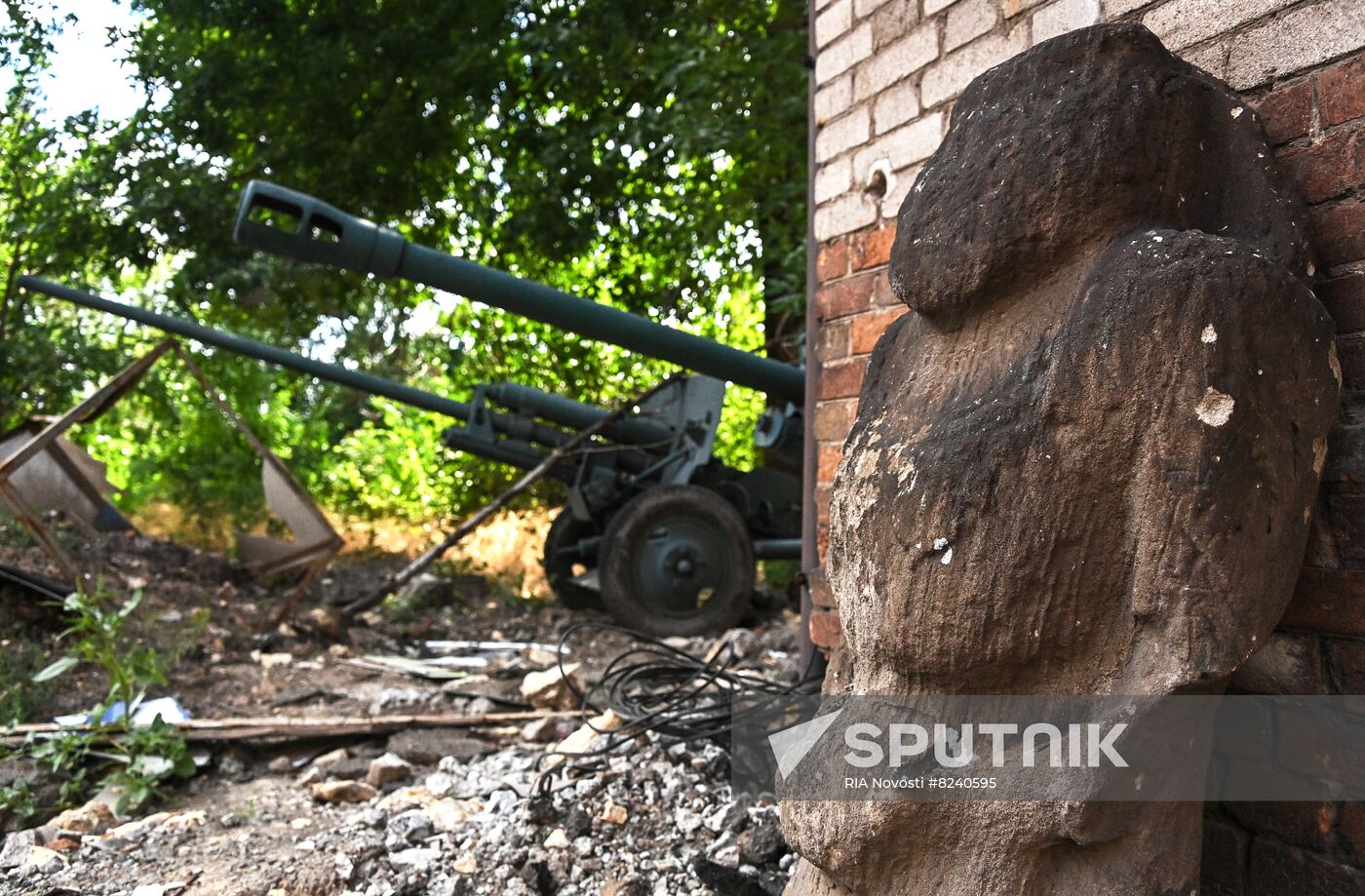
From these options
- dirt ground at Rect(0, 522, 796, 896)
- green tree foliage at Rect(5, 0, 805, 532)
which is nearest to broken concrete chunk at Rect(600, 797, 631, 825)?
dirt ground at Rect(0, 522, 796, 896)

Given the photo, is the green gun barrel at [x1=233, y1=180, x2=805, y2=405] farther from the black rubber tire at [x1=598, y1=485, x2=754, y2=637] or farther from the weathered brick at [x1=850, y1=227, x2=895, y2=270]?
the black rubber tire at [x1=598, y1=485, x2=754, y2=637]

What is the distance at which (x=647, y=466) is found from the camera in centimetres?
726

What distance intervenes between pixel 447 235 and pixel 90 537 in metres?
4.15

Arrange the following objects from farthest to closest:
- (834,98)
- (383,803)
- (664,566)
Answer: (664,566)
(383,803)
(834,98)

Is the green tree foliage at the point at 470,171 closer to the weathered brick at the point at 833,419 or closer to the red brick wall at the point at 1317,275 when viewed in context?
the weathered brick at the point at 833,419

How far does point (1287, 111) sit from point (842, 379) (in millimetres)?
1204

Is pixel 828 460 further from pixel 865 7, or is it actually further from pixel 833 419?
pixel 865 7

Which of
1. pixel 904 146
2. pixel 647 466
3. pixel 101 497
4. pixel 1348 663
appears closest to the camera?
pixel 1348 663

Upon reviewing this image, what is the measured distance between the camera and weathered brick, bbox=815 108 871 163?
2791 mm

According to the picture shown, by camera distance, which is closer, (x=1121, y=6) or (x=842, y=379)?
(x=1121, y=6)

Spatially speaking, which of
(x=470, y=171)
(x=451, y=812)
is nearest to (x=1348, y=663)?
(x=451, y=812)

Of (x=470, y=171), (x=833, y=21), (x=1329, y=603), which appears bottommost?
(x=1329, y=603)

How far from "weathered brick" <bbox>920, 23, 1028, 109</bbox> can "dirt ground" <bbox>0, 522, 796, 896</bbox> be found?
1.74 meters

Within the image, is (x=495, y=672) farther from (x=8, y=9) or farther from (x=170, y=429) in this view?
(x=170, y=429)
